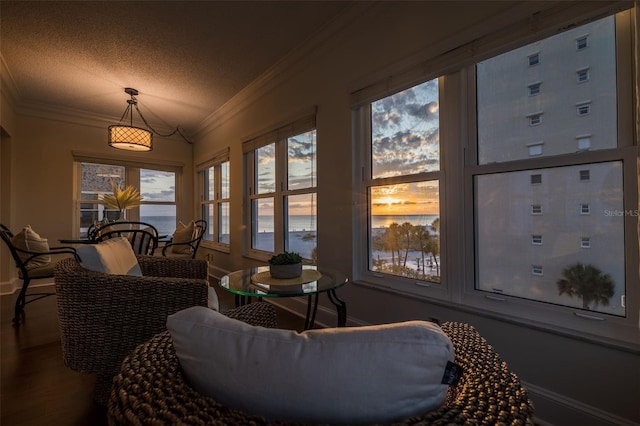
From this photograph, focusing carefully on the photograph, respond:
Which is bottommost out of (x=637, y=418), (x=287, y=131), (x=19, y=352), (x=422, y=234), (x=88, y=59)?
(x=19, y=352)

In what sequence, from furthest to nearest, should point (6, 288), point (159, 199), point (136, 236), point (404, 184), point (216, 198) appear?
point (159, 199) → point (216, 198) → point (6, 288) → point (136, 236) → point (404, 184)

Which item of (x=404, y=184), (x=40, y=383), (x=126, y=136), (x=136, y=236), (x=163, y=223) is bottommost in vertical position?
(x=40, y=383)

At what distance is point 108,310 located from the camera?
1350mm

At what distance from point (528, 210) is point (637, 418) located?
3.16 feet

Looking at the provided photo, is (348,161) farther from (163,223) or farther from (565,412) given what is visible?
(163,223)

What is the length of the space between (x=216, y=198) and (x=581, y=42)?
472cm

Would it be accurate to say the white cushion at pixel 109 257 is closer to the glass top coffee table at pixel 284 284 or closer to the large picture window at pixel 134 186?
the glass top coffee table at pixel 284 284

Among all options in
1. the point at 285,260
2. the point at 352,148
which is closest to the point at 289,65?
the point at 352,148

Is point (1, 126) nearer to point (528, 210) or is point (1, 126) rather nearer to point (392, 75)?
point (392, 75)

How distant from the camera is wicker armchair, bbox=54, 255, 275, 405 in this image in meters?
1.33

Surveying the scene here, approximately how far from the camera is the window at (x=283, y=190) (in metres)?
2.90

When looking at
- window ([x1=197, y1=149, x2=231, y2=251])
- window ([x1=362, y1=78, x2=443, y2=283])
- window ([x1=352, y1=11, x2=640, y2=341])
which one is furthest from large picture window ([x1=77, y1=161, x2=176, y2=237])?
window ([x1=352, y1=11, x2=640, y2=341])

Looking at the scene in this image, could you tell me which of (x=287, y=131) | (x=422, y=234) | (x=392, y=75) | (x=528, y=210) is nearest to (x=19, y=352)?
(x=287, y=131)

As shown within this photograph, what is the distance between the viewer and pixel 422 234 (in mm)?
1959
